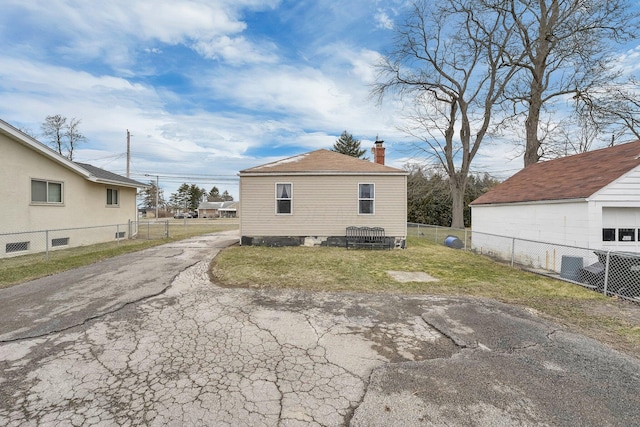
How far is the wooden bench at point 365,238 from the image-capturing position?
463 inches

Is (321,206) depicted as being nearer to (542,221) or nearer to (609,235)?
(542,221)

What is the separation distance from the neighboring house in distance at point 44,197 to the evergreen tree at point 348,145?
96.0 ft

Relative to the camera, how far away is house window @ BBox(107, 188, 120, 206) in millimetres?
14345

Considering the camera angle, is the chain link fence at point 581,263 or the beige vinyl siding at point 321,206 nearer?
the chain link fence at point 581,263

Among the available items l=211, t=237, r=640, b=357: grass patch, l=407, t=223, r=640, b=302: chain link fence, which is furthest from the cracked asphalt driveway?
l=407, t=223, r=640, b=302: chain link fence

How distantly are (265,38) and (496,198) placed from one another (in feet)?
43.3

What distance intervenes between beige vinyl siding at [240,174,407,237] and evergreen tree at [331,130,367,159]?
91.6ft

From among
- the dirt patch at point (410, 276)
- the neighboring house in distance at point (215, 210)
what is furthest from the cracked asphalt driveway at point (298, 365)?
the neighboring house in distance at point (215, 210)

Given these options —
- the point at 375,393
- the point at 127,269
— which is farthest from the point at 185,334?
the point at 127,269

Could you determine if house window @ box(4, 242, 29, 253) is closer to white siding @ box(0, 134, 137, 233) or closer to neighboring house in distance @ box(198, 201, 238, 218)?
white siding @ box(0, 134, 137, 233)

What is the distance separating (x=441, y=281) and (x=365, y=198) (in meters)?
5.95

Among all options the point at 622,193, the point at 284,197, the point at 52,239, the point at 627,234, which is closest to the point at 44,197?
the point at 52,239

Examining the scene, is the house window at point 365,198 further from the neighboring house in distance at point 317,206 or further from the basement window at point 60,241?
the basement window at point 60,241

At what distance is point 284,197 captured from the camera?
12086 mm
